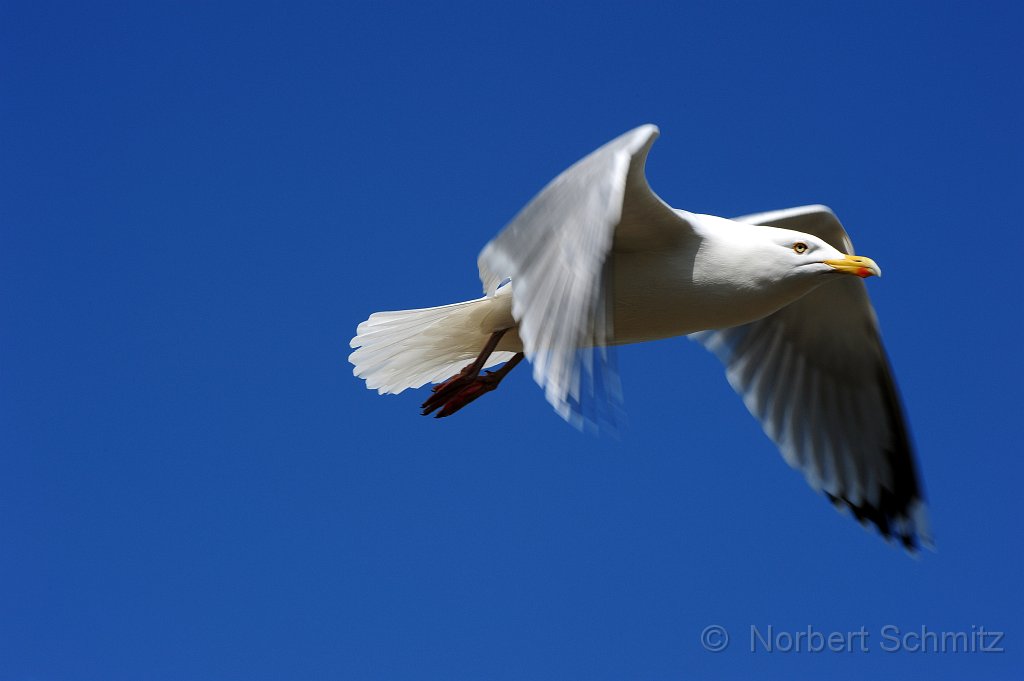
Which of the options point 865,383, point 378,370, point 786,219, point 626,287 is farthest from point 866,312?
point 378,370

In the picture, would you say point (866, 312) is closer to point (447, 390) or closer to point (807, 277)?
point (807, 277)

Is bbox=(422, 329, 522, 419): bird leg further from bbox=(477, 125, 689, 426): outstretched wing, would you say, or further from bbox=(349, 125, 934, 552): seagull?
bbox=(477, 125, 689, 426): outstretched wing

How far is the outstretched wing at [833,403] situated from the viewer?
6250 mm

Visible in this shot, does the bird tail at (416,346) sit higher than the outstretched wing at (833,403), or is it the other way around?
the bird tail at (416,346)

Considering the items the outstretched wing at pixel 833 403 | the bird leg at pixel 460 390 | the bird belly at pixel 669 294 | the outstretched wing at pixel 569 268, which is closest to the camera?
the outstretched wing at pixel 569 268

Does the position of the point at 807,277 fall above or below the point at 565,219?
below

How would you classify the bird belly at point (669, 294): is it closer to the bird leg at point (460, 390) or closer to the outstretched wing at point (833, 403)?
the bird leg at point (460, 390)

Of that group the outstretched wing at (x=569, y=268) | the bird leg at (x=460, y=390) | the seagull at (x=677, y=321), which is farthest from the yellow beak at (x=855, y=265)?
the bird leg at (x=460, y=390)

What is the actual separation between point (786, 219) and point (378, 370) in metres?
1.89

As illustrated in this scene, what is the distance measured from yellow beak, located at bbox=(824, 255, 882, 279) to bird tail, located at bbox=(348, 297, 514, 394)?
1415 millimetres

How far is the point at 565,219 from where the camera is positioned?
4094mm

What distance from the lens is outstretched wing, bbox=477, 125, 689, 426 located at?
3910 mm

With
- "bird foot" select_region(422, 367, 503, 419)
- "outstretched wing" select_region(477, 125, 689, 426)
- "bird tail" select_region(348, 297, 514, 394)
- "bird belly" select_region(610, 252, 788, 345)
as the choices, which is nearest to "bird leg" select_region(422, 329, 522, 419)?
"bird foot" select_region(422, 367, 503, 419)

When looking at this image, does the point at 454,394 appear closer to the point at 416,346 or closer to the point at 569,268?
the point at 416,346
